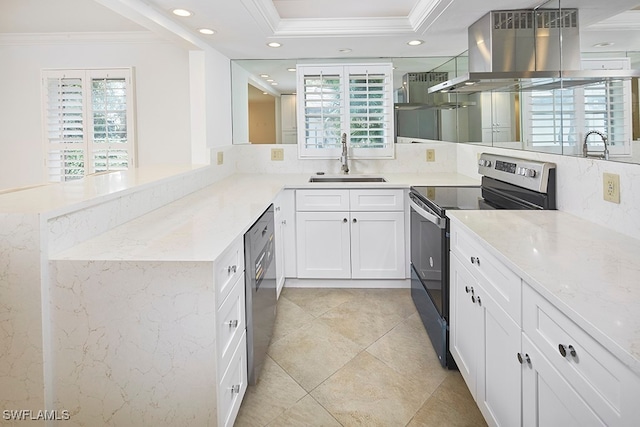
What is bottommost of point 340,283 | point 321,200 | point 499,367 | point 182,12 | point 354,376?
point 354,376

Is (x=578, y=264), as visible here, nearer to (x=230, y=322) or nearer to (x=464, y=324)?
(x=464, y=324)

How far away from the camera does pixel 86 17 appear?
3822 mm

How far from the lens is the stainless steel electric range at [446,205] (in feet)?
7.50

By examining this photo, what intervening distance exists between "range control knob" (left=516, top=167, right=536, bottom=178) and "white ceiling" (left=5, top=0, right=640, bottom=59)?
0.61 m

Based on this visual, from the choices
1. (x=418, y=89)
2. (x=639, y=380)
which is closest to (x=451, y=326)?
(x=639, y=380)

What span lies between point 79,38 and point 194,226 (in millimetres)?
3312

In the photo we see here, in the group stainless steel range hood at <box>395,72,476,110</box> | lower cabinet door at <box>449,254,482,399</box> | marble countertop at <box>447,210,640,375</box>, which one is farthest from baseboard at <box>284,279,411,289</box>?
marble countertop at <box>447,210,640,375</box>

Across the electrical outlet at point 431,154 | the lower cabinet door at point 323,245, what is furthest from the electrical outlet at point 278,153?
the electrical outlet at point 431,154

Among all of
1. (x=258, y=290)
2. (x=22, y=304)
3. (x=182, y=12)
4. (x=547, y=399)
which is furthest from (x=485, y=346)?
(x=182, y=12)

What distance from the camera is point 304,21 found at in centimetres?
326

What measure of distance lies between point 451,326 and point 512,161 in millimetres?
939

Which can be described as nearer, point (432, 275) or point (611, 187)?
point (611, 187)

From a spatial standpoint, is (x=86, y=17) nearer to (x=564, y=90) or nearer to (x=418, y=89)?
(x=418, y=89)

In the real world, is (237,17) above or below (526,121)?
above
